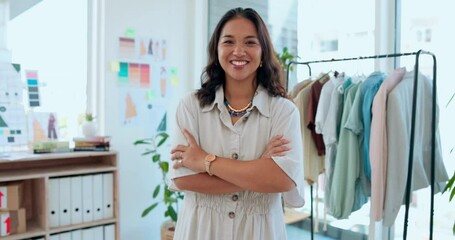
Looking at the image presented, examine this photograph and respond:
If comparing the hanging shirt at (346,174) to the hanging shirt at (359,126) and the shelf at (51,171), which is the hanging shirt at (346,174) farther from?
the shelf at (51,171)

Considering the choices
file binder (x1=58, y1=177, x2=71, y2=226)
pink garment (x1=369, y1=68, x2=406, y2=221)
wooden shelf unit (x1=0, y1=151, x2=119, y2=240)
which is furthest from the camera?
file binder (x1=58, y1=177, x2=71, y2=226)

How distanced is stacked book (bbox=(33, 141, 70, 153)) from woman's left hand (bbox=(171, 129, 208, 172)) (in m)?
1.54

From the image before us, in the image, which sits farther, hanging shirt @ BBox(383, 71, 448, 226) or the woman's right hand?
hanging shirt @ BBox(383, 71, 448, 226)

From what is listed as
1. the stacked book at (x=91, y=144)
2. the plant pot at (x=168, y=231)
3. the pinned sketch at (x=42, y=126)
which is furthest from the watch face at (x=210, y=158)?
the pinned sketch at (x=42, y=126)

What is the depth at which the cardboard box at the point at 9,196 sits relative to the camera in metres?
2.34

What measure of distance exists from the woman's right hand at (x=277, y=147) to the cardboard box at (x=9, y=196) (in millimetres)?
1806

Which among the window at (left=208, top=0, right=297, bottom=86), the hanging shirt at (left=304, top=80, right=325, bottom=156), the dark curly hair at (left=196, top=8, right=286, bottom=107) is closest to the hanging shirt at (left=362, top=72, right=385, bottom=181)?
the hanging shirt at (left=304, top=80, right=325, bottom=156)

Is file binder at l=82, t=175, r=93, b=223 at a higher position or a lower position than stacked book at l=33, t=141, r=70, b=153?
lower

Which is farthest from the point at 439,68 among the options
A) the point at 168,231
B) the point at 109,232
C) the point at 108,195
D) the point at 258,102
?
the point at 109,232

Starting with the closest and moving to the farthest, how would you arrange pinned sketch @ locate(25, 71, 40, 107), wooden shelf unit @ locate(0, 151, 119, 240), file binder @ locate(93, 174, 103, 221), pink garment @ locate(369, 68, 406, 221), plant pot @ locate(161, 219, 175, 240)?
pink garment @ locate(369, 68, 406, 221), wooden shelf unit @ locate(0, 151, 119, 240), file binder @ locate(93, 174, 103, 221), pinned sketch @ locate(25, 71, 40, 107), plant pot @ locate(161, 219, 175, 240)

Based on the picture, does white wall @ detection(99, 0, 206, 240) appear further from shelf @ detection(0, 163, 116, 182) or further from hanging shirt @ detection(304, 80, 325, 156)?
hanging shirt @ detection(304, 80, 325, 156)

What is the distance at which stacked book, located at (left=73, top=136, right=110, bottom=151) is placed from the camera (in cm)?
270

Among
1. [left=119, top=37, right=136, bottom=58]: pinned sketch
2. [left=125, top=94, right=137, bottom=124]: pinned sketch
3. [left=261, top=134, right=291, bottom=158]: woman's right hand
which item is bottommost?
[left=261, top=134, right=291, bottom=158]: woman's right hand

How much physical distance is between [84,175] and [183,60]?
146cm
